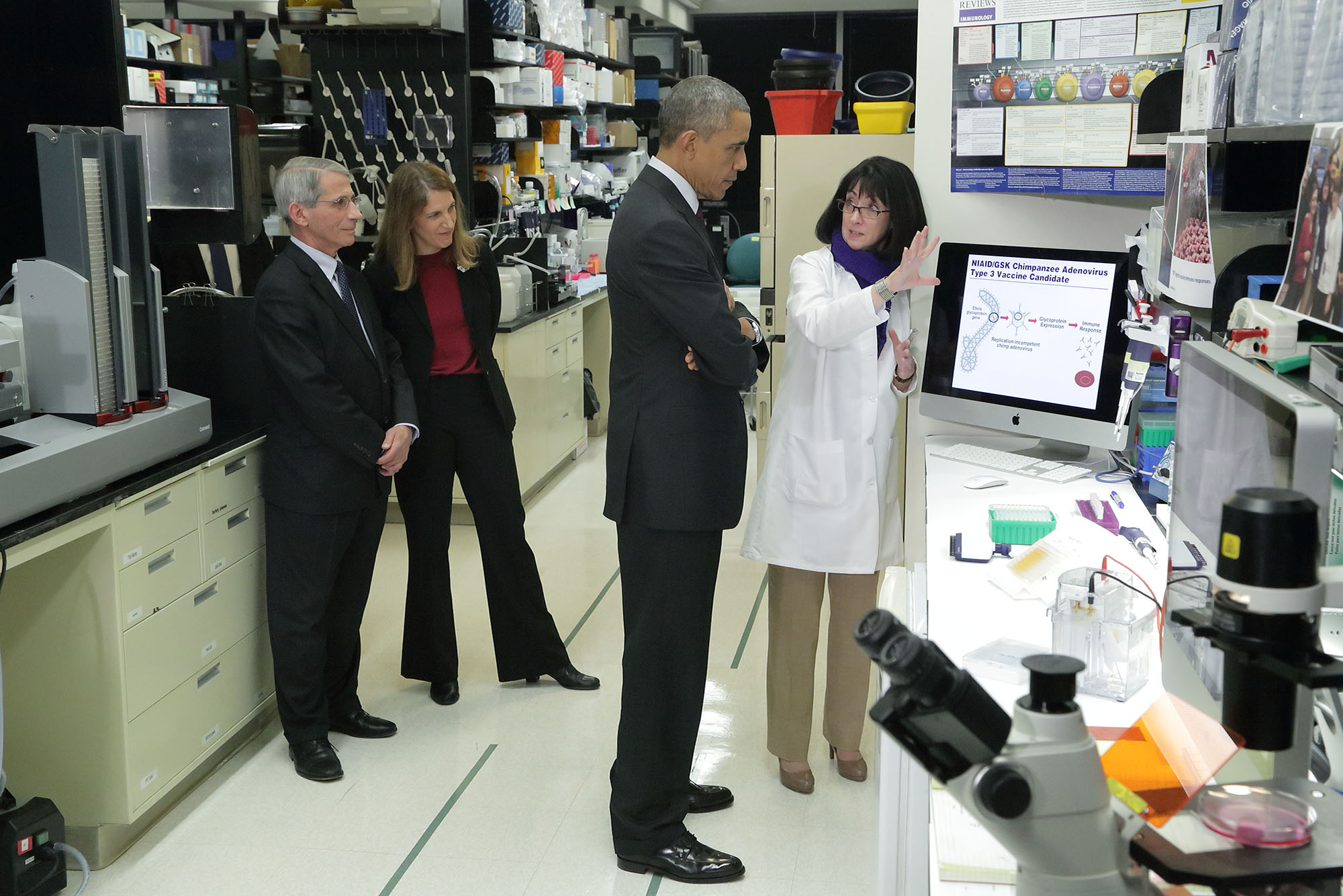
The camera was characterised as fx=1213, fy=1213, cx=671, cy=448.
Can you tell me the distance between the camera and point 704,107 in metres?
2.42

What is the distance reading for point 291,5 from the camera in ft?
16.5

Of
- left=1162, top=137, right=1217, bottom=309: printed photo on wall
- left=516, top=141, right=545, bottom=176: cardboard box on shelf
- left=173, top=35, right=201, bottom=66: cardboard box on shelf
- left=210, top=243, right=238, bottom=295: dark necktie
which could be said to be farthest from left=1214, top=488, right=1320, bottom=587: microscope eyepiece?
left=173, top=35, right=201, bottom=66: cardboard box on shelf

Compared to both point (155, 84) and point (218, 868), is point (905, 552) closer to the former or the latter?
point (218, 868)

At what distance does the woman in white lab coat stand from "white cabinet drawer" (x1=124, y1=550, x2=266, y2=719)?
4.45 feet

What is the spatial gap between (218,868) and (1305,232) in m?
2.49

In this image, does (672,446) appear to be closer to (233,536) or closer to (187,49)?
(233,536)

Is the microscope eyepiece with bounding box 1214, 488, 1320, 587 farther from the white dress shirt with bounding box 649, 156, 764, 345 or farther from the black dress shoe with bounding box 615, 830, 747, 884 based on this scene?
the black dress shoe with bounding box 615, 830, 747, 884

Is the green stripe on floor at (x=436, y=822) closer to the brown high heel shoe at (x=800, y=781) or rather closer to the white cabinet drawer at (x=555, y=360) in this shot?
the brown high heel shoe at (x=800, y=781)

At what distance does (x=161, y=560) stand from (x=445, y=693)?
1031mm

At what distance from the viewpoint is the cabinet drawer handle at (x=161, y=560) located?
9.21ft

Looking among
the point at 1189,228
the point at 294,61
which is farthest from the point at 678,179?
the point at 294,61

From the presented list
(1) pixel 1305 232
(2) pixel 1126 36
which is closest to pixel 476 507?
(2) pixel 1126 36

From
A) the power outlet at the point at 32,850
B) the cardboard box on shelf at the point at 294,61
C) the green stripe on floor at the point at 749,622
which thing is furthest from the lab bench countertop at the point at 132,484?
the cardboard box on shelf at the point at 294,61

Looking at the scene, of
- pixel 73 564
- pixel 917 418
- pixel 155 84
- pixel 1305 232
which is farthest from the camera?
pixel 155 84
